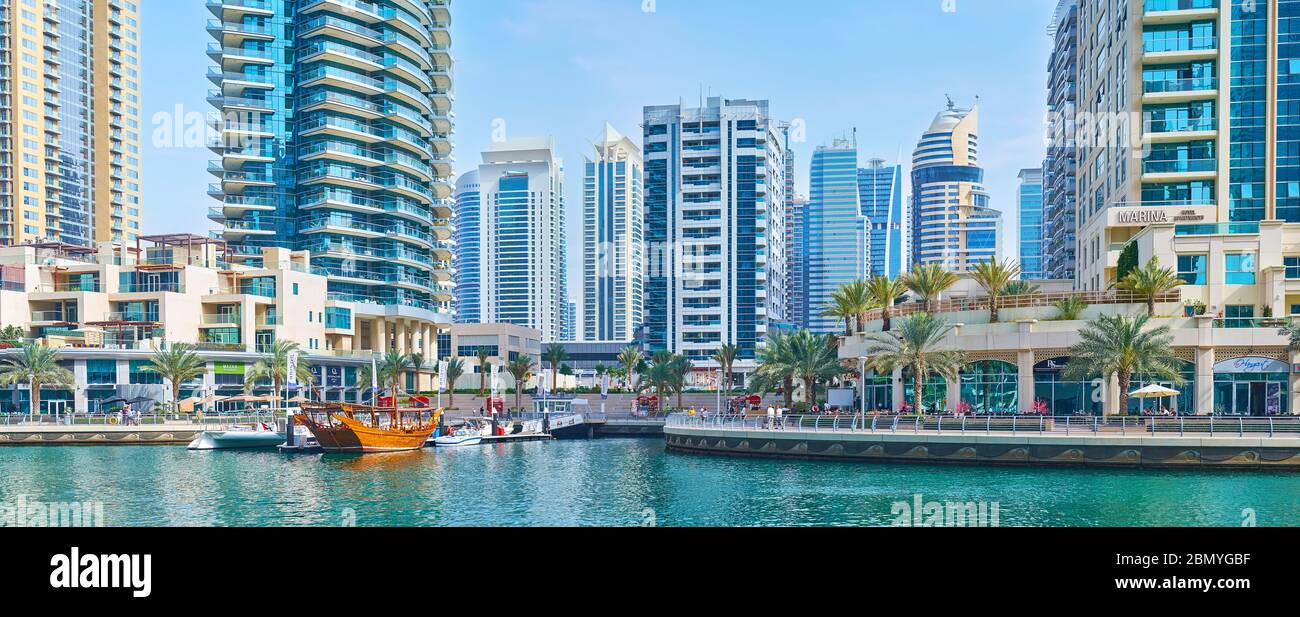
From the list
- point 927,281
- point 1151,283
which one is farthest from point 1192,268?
point 927,281

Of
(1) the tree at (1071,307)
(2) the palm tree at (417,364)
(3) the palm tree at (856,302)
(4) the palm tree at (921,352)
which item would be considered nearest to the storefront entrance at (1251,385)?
(1) the tree at (1071,307)

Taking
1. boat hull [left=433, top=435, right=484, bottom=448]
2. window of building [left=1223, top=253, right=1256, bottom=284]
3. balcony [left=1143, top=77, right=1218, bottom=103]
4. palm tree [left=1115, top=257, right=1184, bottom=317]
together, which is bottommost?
boat hull [left=433, top=435, right=484, bottom=448]

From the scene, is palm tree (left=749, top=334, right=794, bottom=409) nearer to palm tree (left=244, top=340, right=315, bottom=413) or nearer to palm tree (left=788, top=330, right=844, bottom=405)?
palm tree (left=788, top=330, right=844, bottom=405)

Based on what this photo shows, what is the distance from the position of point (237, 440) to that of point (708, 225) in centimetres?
10605

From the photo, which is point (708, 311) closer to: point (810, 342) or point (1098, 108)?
point (1098, 108)

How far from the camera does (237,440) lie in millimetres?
74938

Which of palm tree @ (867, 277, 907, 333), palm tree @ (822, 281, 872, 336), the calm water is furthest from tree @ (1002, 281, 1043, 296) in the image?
the calm water

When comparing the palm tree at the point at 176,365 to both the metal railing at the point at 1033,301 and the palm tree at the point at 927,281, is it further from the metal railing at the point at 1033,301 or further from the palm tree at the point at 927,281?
the palm tree at the point at 927,281

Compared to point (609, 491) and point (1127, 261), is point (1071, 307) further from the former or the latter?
point (609, 491)

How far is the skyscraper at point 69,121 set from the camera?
558 ft

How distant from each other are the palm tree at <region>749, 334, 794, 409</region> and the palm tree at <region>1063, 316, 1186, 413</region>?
811 inches

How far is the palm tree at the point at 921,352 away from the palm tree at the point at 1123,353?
6887mm

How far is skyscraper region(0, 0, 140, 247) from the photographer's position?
17012cm
